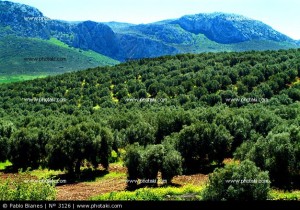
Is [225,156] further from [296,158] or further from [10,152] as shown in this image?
[10,152]

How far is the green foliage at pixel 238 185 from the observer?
33.1 meters

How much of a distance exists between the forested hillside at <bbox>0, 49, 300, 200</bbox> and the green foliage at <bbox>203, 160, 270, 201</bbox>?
249 millimetres

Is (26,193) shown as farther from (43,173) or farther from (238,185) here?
(43,173)

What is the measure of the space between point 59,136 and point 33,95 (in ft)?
345

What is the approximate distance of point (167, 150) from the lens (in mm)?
55375

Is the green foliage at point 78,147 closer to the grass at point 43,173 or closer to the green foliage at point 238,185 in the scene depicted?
the grass at point 43,173

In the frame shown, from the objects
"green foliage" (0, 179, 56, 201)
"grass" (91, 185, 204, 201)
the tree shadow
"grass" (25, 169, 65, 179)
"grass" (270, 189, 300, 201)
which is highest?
"green foliage" (0, 179, 56, 201)

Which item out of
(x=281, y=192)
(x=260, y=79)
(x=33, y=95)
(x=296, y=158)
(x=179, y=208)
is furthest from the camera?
(x=33, y=95)

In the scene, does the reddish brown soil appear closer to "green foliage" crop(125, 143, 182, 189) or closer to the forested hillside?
"green foliage" crop(125, 143, 182, 189)

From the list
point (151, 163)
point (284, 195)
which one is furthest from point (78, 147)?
point (284, 195)

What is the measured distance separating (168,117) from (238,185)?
177 ft

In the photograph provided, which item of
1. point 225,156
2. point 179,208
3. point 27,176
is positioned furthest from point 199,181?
point 27,176

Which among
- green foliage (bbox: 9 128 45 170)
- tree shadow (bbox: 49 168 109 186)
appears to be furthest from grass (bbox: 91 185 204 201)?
green foliage (bbox: 9 128 45 170)

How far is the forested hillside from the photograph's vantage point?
53.7m
